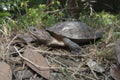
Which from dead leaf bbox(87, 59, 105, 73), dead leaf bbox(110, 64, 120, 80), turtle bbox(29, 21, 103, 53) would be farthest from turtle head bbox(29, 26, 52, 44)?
dead leaf bbox(110, 64, 120, 80)

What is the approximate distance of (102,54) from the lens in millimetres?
2592

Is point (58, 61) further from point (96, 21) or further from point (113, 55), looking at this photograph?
A: point (96, 21)

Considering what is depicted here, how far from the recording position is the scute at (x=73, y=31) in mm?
2740

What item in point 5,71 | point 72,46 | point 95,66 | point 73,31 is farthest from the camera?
point 73,31

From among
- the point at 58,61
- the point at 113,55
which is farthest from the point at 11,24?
the point at 113,55

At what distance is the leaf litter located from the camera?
244 centimetres

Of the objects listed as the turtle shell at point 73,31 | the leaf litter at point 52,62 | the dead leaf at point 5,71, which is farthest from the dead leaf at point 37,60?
the turtle shell at point 73,31

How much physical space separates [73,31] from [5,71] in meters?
0.69

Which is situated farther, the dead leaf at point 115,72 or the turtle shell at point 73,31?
the turtle shell at point 73,31

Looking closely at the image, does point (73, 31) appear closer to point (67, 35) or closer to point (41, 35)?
point (67, 35)

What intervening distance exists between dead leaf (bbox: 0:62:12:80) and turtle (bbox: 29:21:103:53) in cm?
43

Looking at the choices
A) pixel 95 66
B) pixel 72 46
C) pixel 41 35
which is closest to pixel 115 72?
pixel 95 66

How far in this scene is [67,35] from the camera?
2.74 m

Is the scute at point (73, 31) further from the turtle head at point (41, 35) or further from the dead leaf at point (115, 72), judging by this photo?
the dead leaf at point (115, 72)
